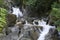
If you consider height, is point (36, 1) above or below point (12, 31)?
above

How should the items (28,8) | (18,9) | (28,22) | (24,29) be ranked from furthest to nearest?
(18,9) → (28,8) → (28,22) → (24,29)

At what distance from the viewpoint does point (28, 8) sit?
57.4 ft

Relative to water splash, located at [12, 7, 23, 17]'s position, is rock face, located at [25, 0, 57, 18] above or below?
above

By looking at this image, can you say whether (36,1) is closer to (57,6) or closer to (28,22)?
(28,22)

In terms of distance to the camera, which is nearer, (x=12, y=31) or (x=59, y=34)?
(x=59, y=34)

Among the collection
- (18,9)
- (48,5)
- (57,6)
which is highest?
(57,6)

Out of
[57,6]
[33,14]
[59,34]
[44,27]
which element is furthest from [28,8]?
[57,6]

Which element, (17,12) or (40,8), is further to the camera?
(17,12)

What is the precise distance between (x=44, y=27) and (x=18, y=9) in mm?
6256

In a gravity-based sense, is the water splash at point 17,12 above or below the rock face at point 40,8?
below

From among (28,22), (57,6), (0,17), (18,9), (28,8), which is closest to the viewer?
(57,6)

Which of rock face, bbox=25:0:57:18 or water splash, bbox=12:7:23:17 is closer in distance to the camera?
rock face, bbox=25:0:57:18

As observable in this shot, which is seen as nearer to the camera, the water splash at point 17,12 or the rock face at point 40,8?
the rock face at point 40,8

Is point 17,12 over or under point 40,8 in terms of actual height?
under
